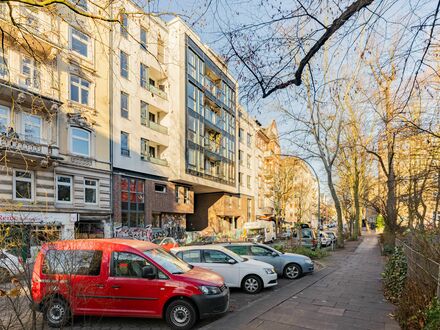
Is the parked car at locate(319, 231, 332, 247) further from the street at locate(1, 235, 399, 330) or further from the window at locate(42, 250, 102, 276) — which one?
the window at locate(42, 250, 102, 276)

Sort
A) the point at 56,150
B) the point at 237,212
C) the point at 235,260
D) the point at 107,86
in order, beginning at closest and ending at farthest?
the point at 235,260 < the point at 56,150 < the point at 107,86 < the point at 237,212

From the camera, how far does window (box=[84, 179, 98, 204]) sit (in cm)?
2283

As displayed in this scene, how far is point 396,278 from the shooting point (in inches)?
365

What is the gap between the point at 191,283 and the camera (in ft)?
23.5

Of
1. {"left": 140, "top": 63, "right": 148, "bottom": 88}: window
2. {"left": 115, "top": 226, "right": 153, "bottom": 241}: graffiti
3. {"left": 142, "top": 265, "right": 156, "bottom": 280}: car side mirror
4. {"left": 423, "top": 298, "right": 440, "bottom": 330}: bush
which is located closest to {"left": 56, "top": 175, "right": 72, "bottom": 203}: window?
{"left": 115, "top": 226, "right": 153, "bottom": 241}: graffiti

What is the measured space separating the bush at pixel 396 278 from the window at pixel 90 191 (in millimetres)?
18816

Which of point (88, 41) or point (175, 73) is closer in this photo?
point (88, 41)

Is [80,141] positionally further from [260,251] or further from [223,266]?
[223,266]

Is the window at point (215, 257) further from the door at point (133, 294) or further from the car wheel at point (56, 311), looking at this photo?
the car wheel at point (56, 311)

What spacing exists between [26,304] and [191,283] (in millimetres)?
3733

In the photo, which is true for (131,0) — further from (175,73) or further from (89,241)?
(175,73)

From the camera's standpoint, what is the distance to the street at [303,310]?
7125 millimetres

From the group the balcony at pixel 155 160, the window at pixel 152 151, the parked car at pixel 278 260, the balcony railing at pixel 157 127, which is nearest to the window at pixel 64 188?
the balcony at pixel 155 160

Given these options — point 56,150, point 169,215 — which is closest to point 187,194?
point 169,215
